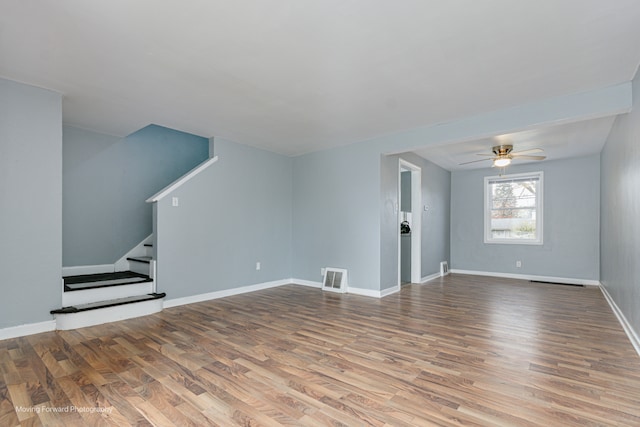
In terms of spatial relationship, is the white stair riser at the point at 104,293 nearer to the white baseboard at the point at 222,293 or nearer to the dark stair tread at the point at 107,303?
the dark stair tread at the point at 107,303

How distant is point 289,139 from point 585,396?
4.37 meters

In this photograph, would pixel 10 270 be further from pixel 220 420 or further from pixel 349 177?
pixel 349 177

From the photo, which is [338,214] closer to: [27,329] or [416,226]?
[416,226]

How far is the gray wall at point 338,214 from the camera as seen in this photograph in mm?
5082

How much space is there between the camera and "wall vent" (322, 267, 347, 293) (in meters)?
5.30

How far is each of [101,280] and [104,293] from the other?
52 centimetres

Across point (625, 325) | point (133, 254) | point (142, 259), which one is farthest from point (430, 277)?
point (133, 254)

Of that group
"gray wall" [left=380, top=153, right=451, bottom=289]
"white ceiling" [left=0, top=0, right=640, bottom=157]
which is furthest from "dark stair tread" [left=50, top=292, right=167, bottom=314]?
"gray wall" [left=380, top=153, right=451, bottom=289]

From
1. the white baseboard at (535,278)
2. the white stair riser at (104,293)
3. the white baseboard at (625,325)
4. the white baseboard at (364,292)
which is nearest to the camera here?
the white baseboard at (625,325)

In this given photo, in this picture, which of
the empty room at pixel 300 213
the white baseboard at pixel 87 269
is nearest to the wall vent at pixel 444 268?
the empty room at pixel 300 213

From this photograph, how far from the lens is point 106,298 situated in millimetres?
3848

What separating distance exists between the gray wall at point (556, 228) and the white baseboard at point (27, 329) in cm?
753

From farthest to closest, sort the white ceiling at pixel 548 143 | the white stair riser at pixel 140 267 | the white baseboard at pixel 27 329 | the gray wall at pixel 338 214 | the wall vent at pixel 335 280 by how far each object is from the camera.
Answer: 1. the wall vent at pixel 335 280
2. the gray wall at pixel 338 214
3. the white stair riser at pixel 140 267
4. the white ceiling at pixel 548 143
5. the white baseboard at pixel 27 329

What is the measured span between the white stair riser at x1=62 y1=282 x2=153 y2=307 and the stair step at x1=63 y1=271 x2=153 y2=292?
4cm
